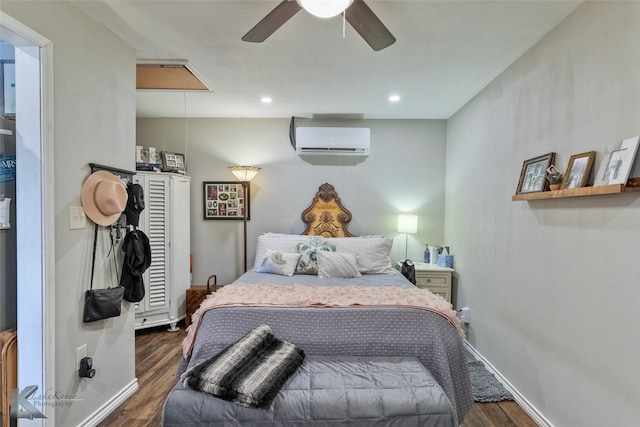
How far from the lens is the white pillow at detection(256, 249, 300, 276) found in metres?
3.09

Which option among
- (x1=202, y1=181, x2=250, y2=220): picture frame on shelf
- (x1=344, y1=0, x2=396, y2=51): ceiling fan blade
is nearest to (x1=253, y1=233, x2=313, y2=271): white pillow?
(x1=202, y1=181, x2=250, y2=220): picture frame on shelf

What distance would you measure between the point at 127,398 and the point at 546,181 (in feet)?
10.6

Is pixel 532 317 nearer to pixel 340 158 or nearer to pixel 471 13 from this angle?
pixel 471 13

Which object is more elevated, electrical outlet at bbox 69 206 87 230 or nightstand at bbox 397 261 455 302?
electrical outlet at bbox 69 206 87 230

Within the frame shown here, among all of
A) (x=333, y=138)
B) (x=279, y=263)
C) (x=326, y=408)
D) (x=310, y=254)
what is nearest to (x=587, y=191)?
(x=326, y=408)

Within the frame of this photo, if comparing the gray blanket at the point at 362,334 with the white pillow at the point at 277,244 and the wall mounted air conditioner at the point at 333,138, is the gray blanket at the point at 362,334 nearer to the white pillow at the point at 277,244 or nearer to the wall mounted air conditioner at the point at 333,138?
the white pillow at the point at 277,244

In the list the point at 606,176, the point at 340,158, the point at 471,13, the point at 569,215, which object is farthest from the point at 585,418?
the point at 340,158

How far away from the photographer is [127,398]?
7.19 ft

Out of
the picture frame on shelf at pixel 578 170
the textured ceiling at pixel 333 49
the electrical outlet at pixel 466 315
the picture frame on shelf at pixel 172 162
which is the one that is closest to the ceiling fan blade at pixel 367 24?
the textured ceiling at pixel 333 49

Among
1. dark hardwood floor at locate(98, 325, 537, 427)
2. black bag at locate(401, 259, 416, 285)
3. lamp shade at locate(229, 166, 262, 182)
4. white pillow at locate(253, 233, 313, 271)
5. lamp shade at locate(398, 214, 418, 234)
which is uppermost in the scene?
lamp shade at locate(229, 166, 262, 182)

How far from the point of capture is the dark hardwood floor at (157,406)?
1.98m

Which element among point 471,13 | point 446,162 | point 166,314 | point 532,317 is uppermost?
point 471,13

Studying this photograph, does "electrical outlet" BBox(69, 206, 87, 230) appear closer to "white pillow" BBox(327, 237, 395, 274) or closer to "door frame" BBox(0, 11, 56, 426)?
"door frame" BBox(0, 11, 56, 426)

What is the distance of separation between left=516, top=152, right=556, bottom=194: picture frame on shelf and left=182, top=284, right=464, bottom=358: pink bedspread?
Result: 0.97 m
